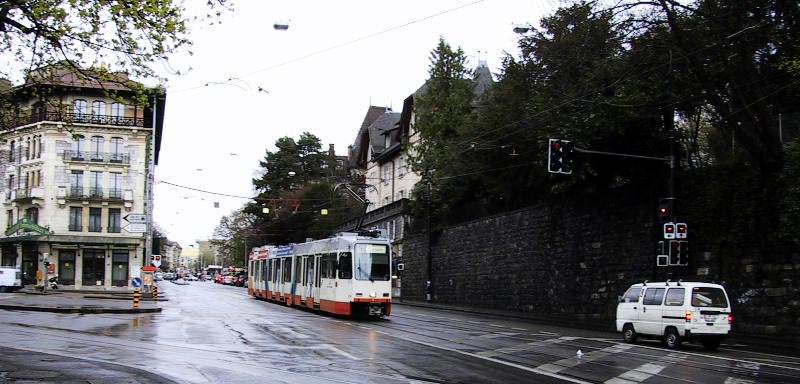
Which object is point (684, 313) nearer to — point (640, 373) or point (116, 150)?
point (640, 373)

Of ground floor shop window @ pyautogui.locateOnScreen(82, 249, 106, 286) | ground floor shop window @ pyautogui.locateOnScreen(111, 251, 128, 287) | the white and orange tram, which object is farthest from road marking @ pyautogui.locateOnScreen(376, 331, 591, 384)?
ground floor shop window @ pyautogui.locateOnScreen(82, 249, 106, 286)

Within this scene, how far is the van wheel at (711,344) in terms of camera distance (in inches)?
728

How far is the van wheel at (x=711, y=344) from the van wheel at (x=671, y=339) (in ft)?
2.26

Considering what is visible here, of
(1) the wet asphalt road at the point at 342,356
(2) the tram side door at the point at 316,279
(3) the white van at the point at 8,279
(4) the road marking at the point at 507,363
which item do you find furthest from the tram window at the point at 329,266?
(3) the white van at the point at 8,279

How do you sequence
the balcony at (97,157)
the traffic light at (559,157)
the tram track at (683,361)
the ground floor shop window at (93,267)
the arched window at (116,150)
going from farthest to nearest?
the arched window at (116,150) → the ground floor shop window at (93,267) → the balcony at (97,157) → the traffic light at (559,157) → the tram track at (683,361)

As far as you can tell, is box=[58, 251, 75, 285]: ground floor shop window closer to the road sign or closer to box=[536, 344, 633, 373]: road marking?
the road sign

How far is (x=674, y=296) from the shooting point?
62.1 ft

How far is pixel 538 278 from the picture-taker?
35.3m

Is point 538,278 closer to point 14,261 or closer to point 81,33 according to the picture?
point 81,33

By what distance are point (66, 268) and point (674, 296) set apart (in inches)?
2429

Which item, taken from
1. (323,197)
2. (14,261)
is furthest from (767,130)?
(14,261)

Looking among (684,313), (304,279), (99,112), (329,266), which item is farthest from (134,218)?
(99,112)

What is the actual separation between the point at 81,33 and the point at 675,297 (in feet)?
51.5

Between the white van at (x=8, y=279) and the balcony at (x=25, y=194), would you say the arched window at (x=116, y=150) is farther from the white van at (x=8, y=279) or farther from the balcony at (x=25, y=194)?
the white van at (x=8, y=279)
